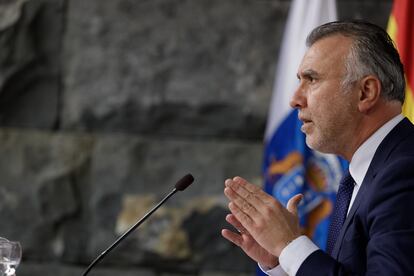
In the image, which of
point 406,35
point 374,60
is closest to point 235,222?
point 374,60

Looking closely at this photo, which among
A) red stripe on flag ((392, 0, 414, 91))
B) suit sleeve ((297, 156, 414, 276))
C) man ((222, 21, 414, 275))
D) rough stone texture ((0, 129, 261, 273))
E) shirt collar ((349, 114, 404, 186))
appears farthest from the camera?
rough stone texture ((0, 129, 261, 273))

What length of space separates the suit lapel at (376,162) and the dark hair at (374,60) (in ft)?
0.31

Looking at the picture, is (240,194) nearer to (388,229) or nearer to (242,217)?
(242,217)

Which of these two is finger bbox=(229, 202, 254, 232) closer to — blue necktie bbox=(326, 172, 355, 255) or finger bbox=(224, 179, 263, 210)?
finger bbox=(224, 179, 263, 210)

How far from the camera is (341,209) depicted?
2.22m

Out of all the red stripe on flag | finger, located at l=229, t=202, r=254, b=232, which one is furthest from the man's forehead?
the red stripe on flag

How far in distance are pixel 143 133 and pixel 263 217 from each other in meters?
1.81

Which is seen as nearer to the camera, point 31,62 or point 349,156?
point 349,156

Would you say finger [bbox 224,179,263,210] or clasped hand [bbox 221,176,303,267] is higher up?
finger [bbox 224,179,263,210]

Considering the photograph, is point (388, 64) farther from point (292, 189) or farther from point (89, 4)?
point (89, 4)

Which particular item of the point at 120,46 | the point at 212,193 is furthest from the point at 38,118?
the point at 212,193

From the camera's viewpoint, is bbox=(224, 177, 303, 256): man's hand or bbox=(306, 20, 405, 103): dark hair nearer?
bbox=(224, 177, 303, 256): man's hand

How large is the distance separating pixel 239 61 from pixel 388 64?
1.63 metres

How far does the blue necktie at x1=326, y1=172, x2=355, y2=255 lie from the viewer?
2199 mm
